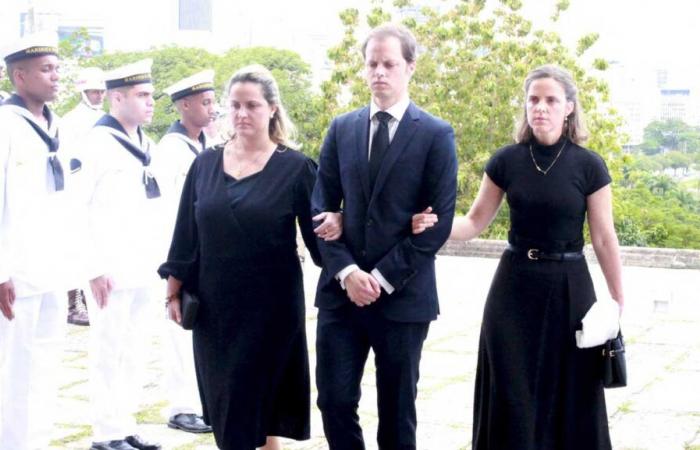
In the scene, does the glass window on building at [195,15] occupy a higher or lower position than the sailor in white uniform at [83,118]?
higher

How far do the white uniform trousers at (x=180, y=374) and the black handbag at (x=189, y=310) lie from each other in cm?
139

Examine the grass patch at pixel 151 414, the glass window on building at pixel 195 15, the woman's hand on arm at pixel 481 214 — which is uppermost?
the glass window on building at pixel 195 15

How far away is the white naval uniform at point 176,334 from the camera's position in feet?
19.2

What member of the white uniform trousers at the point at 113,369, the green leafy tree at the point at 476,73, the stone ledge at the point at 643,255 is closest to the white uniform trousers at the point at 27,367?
the white uniform trousers at the point at 113,369

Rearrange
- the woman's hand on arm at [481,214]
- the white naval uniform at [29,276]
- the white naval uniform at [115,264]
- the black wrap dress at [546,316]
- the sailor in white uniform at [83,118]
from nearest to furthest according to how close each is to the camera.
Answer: the black wrap dress at [546,316] → the woman's hand on arm at [481,214] → the white naval uniform at [29,276] → the white naval uniform at [115,264] → the sailor in white uniform at [83,118]

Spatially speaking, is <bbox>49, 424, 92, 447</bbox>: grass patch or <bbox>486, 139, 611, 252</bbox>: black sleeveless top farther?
<bbox>49, 424, 92, 447</bbox>: grass patch

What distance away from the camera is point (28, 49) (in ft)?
16.3

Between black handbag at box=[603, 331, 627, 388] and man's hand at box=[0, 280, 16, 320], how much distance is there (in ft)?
7.89

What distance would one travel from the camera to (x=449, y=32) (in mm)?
22062

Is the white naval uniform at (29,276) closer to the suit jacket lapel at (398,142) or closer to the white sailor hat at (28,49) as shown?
the white sailor hat at (28,49)

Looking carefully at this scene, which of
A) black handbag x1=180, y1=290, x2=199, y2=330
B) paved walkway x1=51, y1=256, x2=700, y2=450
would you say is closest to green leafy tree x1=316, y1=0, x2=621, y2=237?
paved walkway x1=51, y1=256, x2=700, y2=450

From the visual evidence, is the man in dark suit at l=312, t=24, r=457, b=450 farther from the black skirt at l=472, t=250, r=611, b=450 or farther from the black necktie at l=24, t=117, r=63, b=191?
the black necktie at l=24, t=117, r=63, b=191

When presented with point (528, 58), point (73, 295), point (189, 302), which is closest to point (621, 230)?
point (528, 58)

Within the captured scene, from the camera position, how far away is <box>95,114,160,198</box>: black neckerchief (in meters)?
5.43
